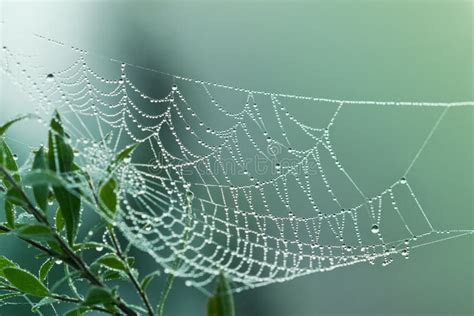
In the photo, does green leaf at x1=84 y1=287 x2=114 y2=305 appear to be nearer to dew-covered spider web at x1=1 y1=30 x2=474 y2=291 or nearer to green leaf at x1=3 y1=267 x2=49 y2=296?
green leaf at x1=3 y1=267 x2=49 y2=296

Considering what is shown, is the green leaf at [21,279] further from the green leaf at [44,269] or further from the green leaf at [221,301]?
the green leaf at [221,301]

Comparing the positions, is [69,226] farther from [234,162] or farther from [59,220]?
[234,162]

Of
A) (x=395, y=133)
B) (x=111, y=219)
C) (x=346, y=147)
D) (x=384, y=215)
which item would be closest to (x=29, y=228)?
(x=111, y=219)

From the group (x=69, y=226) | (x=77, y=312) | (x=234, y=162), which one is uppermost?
(x=234, y=162)

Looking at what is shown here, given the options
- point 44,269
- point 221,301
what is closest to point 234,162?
point 44,269

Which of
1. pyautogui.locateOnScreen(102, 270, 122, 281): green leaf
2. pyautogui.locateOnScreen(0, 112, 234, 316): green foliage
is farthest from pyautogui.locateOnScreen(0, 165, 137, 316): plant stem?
pyautogui.locateOnScreen(102, 270, 122, 281): green leaf

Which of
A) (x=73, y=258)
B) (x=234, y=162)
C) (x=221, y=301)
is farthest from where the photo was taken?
A: (x=234, y=162)

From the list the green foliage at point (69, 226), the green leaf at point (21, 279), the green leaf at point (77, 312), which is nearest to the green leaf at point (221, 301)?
the green foliage at point (69, 226)
